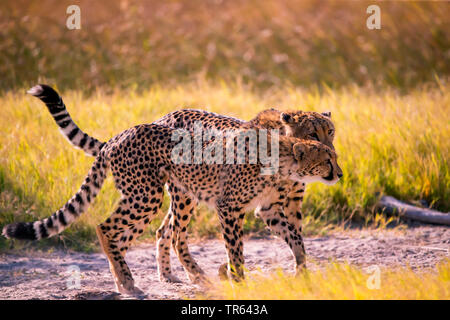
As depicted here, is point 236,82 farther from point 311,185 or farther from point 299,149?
point 299,149

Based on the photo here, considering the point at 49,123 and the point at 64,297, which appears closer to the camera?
the point at 64,297

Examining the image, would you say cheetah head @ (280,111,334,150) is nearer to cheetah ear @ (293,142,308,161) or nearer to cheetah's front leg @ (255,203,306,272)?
cheetah ear @ (293,142,308,161)

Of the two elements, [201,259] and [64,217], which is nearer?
[64,217]

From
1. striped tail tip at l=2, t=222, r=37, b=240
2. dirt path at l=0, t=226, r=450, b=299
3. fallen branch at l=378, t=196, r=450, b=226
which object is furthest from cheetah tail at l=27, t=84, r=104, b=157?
fallen branch at l=378, t=196, r=450, b=226

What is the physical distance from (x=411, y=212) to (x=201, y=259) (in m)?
2.07

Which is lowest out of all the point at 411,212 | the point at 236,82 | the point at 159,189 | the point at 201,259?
the point at 201,259

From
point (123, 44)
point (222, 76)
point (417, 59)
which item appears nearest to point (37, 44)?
point (123, 44)

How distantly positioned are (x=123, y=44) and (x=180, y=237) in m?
6.94

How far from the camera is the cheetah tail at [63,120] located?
181 inches

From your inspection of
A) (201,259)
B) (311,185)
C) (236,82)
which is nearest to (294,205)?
(201,259)

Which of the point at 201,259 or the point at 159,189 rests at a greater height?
the point at 159,189

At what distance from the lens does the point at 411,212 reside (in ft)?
19.8
